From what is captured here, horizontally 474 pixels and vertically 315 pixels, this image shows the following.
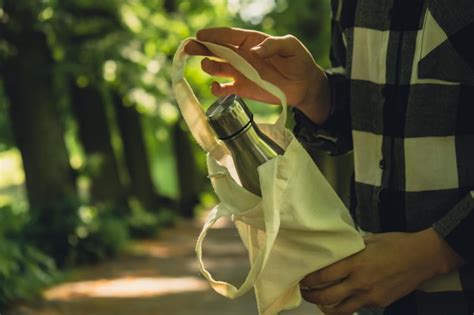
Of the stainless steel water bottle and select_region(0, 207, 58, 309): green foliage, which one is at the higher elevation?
the stainless steel water bottle

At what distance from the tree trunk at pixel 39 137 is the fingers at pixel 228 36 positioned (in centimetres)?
1177

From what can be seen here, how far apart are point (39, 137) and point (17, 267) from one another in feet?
11.5

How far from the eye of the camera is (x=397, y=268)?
153cm

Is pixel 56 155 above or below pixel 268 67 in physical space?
below

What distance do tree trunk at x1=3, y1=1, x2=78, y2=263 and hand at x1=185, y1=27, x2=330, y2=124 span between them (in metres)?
11.7

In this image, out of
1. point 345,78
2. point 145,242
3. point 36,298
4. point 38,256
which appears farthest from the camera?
point 145,242

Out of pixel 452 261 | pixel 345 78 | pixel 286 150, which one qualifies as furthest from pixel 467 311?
pixel 345 78

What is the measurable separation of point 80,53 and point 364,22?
1208cm

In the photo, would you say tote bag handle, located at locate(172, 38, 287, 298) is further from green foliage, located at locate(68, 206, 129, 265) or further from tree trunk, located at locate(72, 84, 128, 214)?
tree trunk, located at locate(72, 84, 128, 214)

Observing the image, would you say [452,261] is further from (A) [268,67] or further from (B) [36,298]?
(B) [36,298]

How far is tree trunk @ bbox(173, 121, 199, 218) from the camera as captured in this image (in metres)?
26.6

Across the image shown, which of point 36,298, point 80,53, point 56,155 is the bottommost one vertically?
point 36,298

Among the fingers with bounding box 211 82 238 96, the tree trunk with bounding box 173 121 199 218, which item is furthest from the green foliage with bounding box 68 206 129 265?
the fingers with bounding box 211 82 238 96

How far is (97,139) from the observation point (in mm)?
17766
